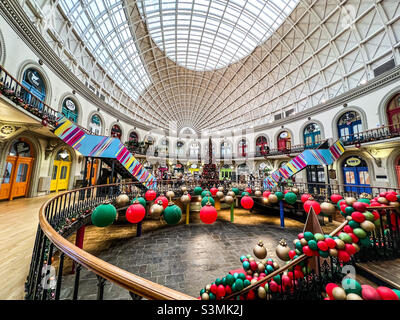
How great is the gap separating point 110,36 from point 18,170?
1414 centimetres

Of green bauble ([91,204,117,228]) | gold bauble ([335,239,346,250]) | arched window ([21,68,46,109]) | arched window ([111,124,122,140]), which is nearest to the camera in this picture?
gold bauble ([335,239,346,250])

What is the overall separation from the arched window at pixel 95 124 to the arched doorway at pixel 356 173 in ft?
69.7

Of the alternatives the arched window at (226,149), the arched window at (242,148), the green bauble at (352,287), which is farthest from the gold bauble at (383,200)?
the arched window at (226,149)

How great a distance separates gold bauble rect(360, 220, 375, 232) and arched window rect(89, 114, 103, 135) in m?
16.3

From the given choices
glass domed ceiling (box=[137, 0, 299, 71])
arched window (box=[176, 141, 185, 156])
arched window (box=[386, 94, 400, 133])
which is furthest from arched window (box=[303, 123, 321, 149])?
arched window (box=[176, 141, 185, 156])

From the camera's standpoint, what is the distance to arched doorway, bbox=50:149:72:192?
9.47m

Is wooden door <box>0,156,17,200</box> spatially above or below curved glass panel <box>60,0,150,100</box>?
below

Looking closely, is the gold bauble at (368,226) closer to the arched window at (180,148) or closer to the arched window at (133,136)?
the arched window at (133,136)

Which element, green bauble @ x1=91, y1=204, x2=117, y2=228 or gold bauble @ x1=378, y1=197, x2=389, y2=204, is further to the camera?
gold bauble @ x1=378, y1=197, x2=389, y2=204

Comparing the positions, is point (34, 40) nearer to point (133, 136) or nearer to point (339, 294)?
point (133, 136)

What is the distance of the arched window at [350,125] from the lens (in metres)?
11.5

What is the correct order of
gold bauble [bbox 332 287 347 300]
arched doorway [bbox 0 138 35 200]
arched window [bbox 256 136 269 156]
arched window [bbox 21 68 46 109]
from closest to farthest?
gold bauble [bbox 332 287 347 300]
arched doorway [bbox 0 138 35 200]
arched window [bbox 21 68 46 109]
arched window [bbox 256 136 269 156]

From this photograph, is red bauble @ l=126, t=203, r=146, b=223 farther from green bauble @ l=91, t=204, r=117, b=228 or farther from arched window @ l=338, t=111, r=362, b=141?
arched window @ l=338, t=111, r=362, b=141
